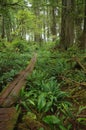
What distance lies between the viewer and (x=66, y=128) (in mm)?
3566

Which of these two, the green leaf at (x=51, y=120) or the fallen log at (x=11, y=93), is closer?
the green leaf at (x=51, y=120)

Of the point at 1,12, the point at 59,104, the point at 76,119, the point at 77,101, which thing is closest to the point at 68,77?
the point at 77,101

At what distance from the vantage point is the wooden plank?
3.00 metres

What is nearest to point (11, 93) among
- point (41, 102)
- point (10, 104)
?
point (10, 104)

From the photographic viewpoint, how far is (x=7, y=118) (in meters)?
3.18

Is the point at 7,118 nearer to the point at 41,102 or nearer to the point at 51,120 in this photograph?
the point at 51,120

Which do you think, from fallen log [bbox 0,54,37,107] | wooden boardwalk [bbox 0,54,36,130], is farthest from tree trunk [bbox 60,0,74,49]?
fallen log [bbox 0,54,37,107]

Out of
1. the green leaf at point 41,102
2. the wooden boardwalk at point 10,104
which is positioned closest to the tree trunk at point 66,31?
the wooden boardwalk at point 10,104

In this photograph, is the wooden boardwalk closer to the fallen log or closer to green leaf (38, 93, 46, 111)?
the fallen log

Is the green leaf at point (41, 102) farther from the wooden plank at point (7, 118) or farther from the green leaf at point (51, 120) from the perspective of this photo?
the wooden plank at point (7, 118)

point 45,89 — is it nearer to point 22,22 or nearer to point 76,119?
point 76,119

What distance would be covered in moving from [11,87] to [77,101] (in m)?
1.84

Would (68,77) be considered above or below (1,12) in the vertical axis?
below

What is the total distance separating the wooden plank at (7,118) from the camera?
3.00 meters
